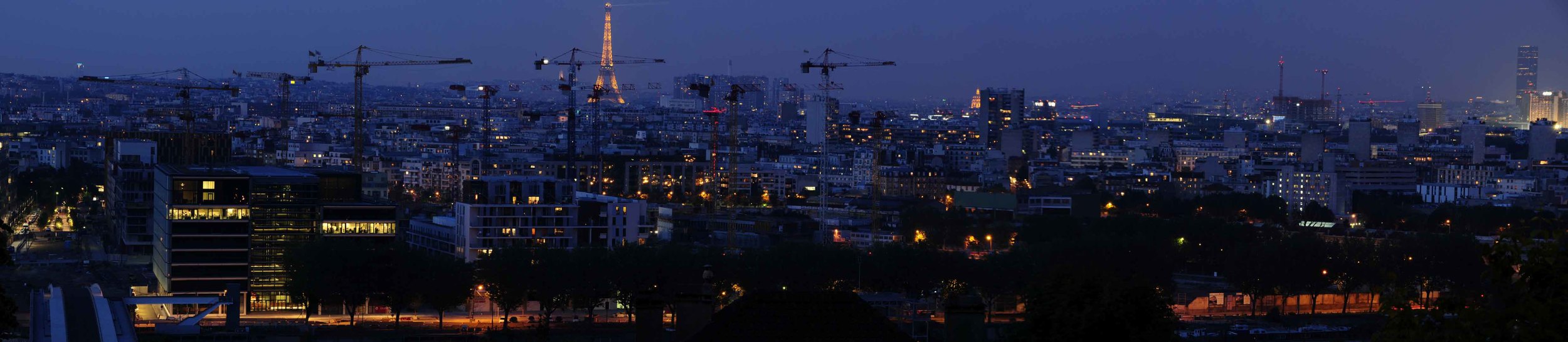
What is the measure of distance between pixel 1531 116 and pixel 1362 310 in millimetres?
101796

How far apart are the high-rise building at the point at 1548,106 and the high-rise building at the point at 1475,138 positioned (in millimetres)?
13250

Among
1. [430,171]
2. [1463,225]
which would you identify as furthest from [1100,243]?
[430,171]

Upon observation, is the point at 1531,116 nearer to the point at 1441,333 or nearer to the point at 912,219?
the point at 912,219

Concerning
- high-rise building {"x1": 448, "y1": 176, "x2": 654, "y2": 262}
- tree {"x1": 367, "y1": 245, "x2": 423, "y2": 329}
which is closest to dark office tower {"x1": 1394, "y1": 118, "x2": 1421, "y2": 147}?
high-rise building {"x1": 448, "y1": 176, "x2": 654, "y2": 262}

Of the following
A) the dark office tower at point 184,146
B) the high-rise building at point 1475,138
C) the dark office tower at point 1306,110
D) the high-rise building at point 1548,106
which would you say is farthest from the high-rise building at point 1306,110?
the dark office tower at point 184,146

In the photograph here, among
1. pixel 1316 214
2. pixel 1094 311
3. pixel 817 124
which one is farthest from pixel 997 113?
pixel 1094 311

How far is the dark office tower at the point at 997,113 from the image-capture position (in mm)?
107375

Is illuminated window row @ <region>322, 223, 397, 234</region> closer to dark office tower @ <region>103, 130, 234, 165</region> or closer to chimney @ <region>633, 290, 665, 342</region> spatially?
chimney @ <region>633, 290, 665, 342</region>

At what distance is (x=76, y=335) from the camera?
1975cm

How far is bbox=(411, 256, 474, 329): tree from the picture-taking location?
28.6 metres

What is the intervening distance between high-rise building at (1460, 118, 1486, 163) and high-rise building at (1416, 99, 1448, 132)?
95.3 feet

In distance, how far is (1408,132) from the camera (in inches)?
4665

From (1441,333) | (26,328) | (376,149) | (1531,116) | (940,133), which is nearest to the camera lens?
(1441,333)

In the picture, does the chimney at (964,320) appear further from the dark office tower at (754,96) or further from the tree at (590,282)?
the dark office tower at (754,96)
